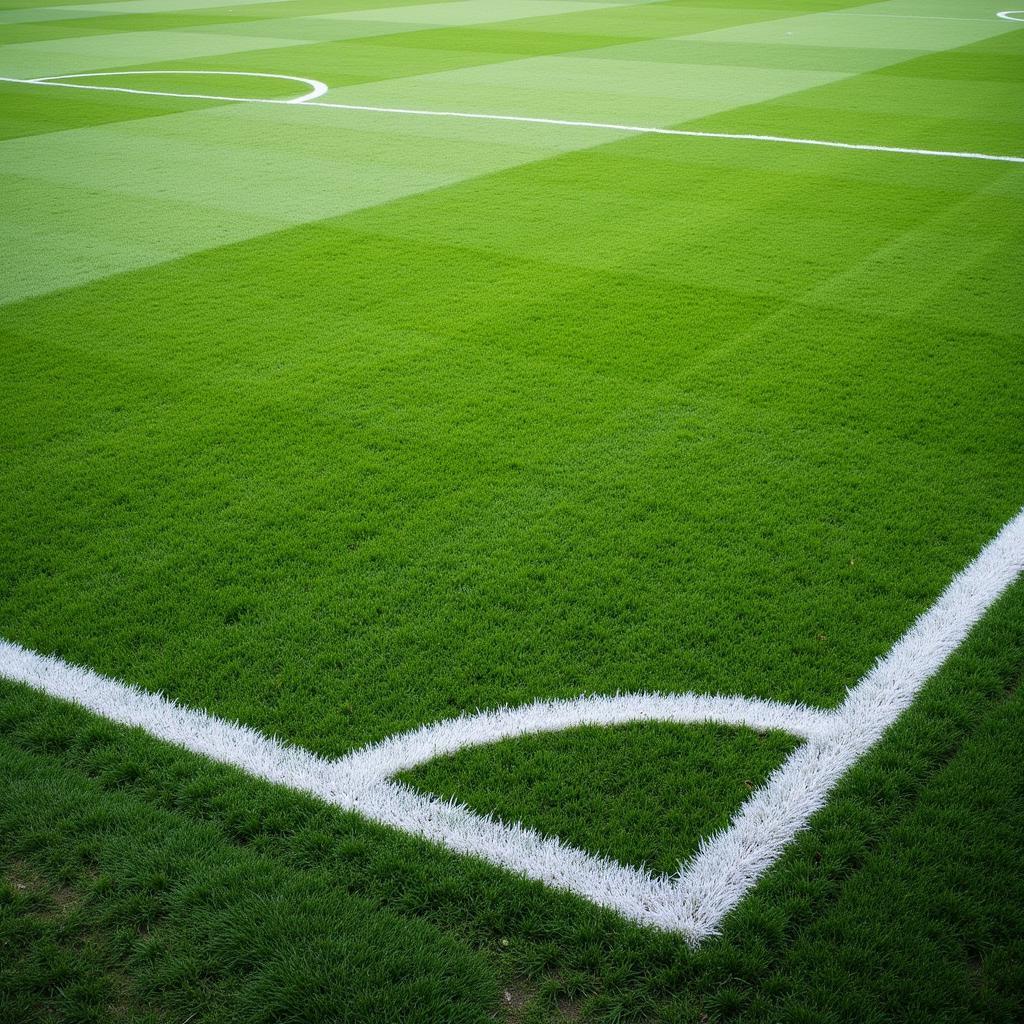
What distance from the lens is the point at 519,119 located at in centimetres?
1484

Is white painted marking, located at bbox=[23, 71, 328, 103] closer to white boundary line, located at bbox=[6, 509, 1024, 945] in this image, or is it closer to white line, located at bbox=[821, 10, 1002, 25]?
white boundary line, located at bbox=[6, 509, 1024, 945]

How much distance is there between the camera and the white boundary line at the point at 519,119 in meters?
12.4

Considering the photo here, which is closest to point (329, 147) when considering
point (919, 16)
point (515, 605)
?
point (515, 605)

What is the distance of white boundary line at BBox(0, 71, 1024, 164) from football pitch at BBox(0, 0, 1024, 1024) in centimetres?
165

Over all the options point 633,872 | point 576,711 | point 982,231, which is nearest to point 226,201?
point 982,231

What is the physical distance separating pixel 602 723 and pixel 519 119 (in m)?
12.8

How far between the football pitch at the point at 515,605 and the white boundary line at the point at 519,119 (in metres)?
1.65

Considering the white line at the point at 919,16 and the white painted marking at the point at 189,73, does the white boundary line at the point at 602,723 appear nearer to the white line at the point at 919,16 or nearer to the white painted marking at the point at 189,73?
the white painted marking at the point at 189,73

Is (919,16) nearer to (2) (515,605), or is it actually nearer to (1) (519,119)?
(1) (519,119)

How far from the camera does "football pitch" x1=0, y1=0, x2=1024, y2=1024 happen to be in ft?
9.77

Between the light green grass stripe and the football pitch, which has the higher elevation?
the light green grass stripe

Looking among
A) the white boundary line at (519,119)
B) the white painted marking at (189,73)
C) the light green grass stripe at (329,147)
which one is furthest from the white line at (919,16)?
the white boundary line at (519,119)

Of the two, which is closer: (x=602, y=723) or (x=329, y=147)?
(x=602, y=723)

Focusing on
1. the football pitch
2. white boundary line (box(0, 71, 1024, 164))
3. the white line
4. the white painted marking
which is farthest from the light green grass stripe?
the white line
